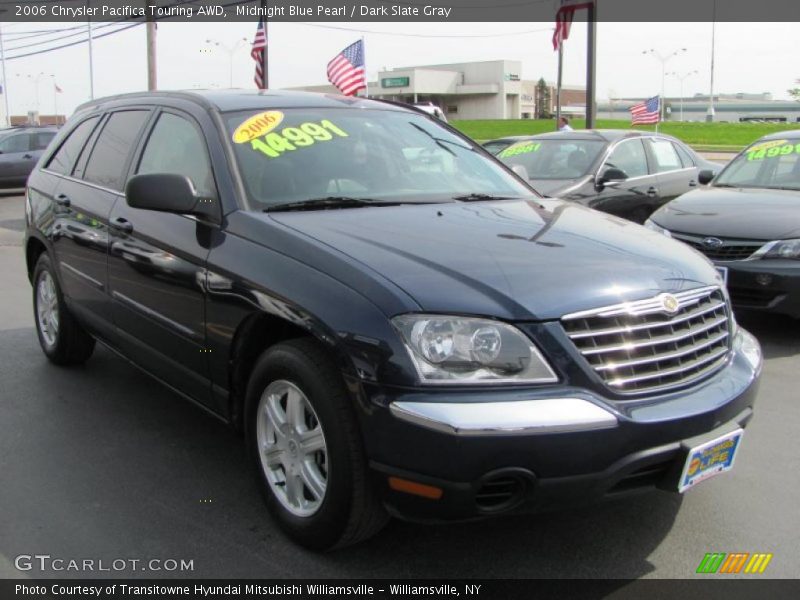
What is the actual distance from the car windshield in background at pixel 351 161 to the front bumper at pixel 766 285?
2.42 metres

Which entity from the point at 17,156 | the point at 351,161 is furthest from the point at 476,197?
the point at 17,156

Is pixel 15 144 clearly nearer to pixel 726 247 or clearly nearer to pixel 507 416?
pixel 726 247

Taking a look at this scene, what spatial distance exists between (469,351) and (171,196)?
1588 mm

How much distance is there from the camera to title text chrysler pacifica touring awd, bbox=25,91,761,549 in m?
2.54

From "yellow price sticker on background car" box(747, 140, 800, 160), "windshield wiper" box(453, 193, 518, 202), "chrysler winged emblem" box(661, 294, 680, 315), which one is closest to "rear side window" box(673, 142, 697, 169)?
"yellow price sticker on background car" box(747, 140, 800, 160)

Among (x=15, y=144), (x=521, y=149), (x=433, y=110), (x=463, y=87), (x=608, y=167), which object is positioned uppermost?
(x=463, y=87)

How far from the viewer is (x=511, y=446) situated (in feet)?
8.02

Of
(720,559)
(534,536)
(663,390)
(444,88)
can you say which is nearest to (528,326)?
(663,390)

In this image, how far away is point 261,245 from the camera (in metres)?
3.18

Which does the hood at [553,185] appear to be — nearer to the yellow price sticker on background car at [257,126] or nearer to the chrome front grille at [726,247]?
the chrome front grille at [726,247]

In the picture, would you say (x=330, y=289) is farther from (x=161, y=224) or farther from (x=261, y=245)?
(x=161, y=224)

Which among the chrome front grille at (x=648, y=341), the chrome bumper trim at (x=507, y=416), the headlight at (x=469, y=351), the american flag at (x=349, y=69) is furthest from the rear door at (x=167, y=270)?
the american flag at (x=349, y=69)

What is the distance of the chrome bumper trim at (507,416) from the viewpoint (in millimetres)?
2445

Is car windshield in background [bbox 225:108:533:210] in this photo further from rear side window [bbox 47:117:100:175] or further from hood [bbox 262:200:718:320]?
rear side window [bbox 47:117:100:175]
